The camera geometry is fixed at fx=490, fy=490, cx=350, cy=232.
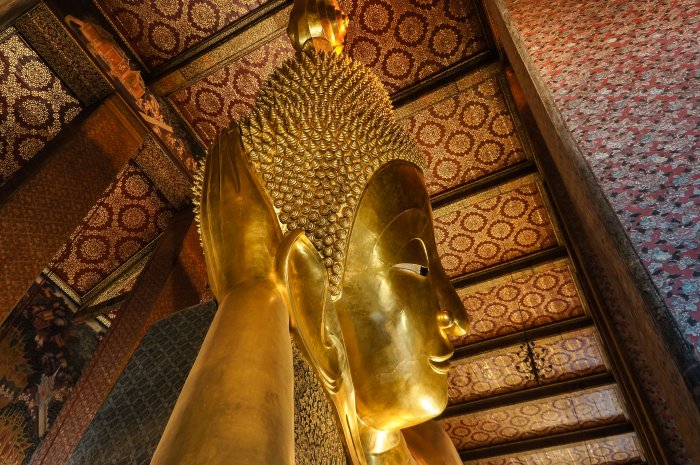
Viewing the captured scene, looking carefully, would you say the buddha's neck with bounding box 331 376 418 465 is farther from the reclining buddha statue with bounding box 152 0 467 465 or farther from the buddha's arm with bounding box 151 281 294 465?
the buddha's arm with bounding box 151 281 294 465

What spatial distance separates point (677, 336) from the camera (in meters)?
0.70

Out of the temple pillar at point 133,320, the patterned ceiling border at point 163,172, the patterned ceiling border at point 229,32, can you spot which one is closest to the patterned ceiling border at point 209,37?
the patterned ceiling border at point 229,32

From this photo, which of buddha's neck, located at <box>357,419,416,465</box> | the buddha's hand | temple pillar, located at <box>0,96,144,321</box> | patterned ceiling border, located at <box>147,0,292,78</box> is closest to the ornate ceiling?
patterned ceiling border, located at <box>147,0,292,78</box>

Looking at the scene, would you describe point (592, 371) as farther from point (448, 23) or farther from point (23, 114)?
point (23, 114)

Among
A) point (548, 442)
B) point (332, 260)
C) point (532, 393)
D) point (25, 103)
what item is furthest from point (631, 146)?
point (548, 442)

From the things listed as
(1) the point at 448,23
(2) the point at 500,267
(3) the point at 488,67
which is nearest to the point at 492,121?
(3) the point at 488,67

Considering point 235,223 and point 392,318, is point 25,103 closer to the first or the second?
point 235,223

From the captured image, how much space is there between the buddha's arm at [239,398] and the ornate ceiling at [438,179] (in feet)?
6.61

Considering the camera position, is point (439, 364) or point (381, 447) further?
point (381, 447)

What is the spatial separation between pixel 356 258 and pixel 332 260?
0.07m

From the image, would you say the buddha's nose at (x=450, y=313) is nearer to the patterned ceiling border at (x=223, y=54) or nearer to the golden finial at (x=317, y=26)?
the golden finial at (x=317, y=26)

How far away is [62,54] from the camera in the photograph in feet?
9.63

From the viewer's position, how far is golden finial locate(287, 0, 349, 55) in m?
1.75

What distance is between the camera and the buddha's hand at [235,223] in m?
1.09
